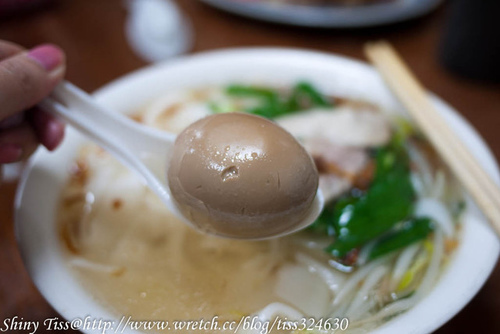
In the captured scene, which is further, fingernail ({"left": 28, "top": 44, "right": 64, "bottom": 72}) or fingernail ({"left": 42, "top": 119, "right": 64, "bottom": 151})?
fingernail ({"left": 42, "top": 119, "right": 64, "bottom": 151})

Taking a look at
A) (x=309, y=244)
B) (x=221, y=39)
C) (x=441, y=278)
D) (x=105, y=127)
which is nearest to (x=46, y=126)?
(x=105, y=127)

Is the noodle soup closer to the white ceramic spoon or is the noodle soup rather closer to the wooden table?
the white ceramic spoon

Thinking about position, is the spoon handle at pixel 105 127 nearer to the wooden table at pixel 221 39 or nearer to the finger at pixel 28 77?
the finger at pixel 28 77

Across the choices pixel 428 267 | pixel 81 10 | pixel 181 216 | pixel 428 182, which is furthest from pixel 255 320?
pixel 81 10

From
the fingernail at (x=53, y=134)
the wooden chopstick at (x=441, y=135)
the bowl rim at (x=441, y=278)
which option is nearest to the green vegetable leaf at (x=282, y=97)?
the wooden chopstick at (x=441, y=135)

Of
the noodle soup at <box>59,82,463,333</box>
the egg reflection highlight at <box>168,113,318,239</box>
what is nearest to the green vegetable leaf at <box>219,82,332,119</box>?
the noodle soup at <box>59,82,463,333</box>

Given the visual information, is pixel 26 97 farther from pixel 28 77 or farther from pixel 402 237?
pixel 402 237
